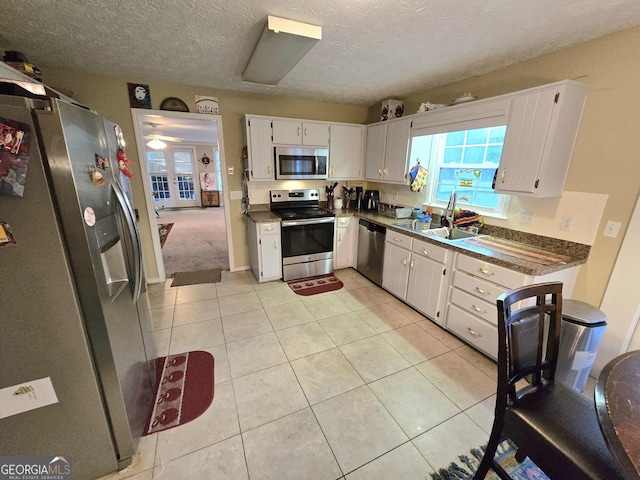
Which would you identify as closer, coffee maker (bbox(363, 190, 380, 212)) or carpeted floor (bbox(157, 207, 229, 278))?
coffee maker (bbox(363, 190, 380, 212))

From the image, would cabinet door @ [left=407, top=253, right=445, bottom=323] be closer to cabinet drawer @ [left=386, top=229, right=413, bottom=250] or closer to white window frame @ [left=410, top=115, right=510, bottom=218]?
cabinet drawer @ [left=386, top=229, right=413, bottom=250]

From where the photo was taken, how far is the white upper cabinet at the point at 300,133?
330 cm

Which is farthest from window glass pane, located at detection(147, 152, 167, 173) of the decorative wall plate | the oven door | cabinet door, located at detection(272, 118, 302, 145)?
the oven door

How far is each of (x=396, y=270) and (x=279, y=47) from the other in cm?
241

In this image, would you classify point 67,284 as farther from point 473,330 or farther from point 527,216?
point 527,216

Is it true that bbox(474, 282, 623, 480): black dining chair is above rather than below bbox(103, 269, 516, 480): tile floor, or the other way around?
above

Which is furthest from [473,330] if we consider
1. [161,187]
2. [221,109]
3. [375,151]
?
[161,187]

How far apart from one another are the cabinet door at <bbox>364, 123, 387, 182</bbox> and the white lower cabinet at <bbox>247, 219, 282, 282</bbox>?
1.56m

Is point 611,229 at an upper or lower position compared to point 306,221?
upper

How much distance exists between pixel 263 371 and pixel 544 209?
8.69 feet

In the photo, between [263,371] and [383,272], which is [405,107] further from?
[263,371]

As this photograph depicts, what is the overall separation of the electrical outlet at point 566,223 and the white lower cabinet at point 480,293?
316 mm

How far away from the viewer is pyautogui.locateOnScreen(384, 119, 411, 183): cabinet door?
10.0 ft

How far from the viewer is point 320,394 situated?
5.86 feet
